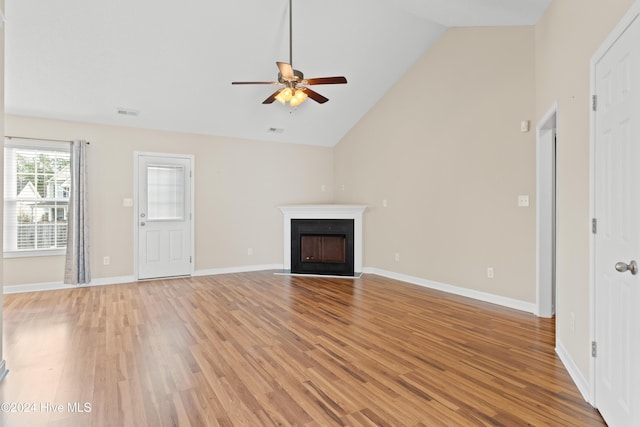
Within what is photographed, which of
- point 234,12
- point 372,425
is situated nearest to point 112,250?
point 234,12

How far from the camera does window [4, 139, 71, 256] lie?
4.80 metres

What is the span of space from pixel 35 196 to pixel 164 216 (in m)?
1.78

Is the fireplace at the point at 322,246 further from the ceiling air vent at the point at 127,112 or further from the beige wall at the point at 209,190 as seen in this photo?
the ceiling air vent at the point at 127,112

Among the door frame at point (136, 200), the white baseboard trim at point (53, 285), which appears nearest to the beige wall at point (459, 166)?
the door frame at point (136, 200)

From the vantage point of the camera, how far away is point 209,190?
20.1 ft

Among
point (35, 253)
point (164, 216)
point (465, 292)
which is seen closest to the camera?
point (465, 292)

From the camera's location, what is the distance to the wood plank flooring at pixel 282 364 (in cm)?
194

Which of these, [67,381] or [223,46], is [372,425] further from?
[223,46]

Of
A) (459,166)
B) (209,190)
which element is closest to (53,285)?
(209,190)

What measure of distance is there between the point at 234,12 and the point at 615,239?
4.24 meters

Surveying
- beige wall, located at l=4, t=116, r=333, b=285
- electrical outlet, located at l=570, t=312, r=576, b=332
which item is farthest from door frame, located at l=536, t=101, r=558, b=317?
beige wall, located at l=4, t=116, r=333, b=285

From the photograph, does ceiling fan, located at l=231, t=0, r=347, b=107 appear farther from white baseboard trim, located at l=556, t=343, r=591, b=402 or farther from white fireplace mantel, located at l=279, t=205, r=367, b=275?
white baseboard trim, located at l=556, t=343, r=591, b=402

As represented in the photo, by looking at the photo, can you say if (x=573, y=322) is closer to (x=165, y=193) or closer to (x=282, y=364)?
(x=282, y=364)

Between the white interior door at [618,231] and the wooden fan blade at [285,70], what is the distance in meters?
2.46
